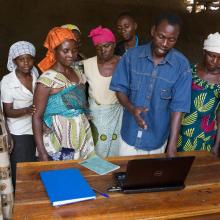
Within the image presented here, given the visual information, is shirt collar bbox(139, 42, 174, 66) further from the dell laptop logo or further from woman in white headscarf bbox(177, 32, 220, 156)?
the dell laptop logo

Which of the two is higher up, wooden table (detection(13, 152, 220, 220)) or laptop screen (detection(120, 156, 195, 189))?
laptop screen (detection(120, 156, 195, 189))

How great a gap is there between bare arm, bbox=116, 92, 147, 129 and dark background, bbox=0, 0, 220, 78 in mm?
4084

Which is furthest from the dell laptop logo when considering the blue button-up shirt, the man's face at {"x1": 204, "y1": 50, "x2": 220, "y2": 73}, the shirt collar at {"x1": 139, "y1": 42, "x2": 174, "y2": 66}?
the man's face at {"x1": 204, "y1": 50, "x2": 220, "y2": 73}

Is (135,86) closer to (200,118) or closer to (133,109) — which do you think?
(133,109)

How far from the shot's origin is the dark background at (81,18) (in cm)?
578

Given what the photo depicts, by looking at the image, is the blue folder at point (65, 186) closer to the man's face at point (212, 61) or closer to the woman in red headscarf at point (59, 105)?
the woman in red headscarf at point (59, 105)

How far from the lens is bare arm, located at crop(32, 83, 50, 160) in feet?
6.80

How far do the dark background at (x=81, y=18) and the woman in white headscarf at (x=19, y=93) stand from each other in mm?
3437

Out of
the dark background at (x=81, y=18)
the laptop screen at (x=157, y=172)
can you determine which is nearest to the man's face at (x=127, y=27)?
the laptop screen at (x=157, y=172)

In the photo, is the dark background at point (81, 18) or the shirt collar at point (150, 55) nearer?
the shirt collar at point (150, 55)

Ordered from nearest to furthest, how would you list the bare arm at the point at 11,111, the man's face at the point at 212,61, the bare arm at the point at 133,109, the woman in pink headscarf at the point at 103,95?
the bare arm at the point at 133,109
the man's face at the point at 212,61
the bare arm at the point at 11,111
the woman in pink headscarf at the point at 103,95

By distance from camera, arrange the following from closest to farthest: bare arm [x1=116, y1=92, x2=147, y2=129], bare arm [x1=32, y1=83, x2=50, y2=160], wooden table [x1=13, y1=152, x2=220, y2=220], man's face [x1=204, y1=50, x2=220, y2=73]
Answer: wooden table [x1=13, y1=152, x2=220, y2=220], bare arm [x1=116, y1=92, x2=147, y2=129], bare arm [x1=32, y1=83, x2=50, y2=160], man's face [x1=204, y1=50, x2=220, y2=73]

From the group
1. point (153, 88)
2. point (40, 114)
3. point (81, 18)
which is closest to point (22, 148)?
point (40, 114)

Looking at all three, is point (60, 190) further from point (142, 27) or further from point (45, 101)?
point (142, 27)
